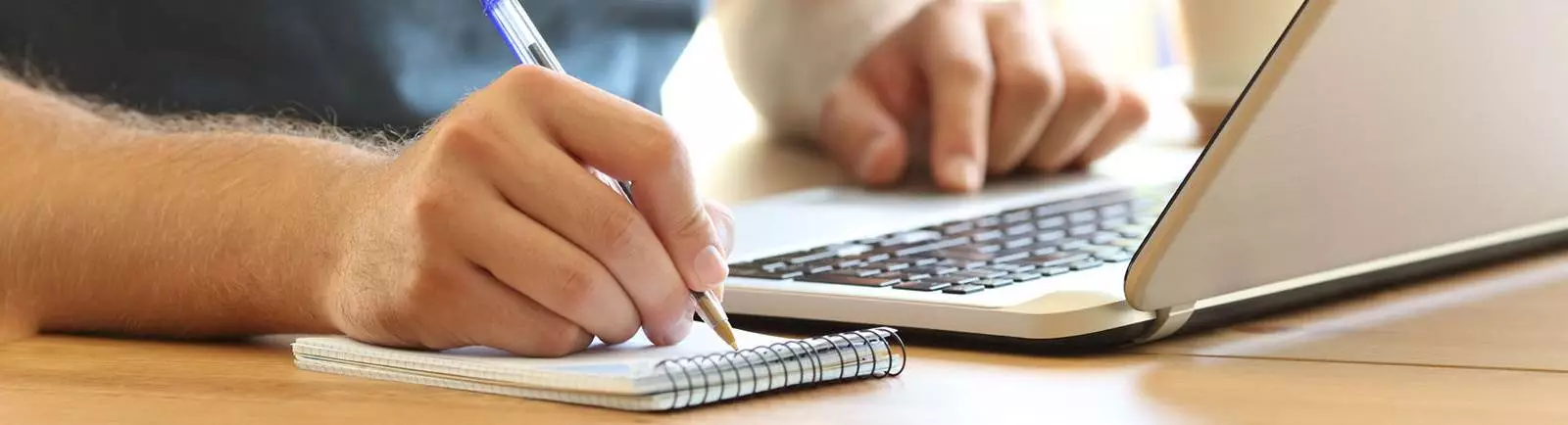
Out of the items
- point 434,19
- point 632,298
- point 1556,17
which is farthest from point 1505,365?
point 434,19

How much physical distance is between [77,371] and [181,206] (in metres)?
0.10

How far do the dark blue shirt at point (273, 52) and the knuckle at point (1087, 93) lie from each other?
42 centimetres

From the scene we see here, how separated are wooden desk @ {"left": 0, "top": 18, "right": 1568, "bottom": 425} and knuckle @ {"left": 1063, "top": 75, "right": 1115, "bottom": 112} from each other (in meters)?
0.55

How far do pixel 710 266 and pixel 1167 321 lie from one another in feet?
0.58

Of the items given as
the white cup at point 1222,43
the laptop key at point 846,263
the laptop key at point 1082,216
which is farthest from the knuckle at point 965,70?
the laptop key at point 846,263

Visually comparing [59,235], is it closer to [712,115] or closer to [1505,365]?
[1505,365]

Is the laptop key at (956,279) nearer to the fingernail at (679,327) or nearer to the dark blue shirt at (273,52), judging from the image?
the fingernail at (679,327)

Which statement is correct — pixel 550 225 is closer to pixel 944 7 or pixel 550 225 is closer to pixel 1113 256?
pixel 1113 256

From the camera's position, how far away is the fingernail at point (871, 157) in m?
1.21

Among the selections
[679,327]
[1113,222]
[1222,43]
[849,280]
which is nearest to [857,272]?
[849,280]

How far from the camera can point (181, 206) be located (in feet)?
2.26

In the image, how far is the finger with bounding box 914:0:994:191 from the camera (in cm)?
116

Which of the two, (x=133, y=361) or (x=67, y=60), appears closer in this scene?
(x=133, y=361)

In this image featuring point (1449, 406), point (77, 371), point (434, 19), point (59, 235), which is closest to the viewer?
point (1449, 406)
